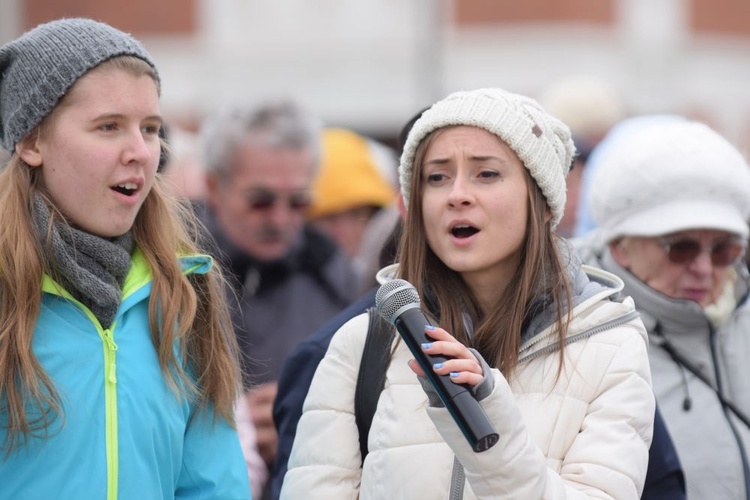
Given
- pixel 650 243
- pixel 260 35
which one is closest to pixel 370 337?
pixel 650 243

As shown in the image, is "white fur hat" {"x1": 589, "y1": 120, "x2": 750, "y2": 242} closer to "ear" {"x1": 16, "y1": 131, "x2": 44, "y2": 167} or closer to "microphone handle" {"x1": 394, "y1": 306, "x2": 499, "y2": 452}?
"microphone handle" {"x1": 394, "y1": 306, "x2": 499, "y2": 452}

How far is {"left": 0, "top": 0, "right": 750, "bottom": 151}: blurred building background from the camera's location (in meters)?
27.4

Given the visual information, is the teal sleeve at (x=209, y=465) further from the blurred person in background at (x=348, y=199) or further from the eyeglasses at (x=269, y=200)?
the blurred person in background at (x=348, y=199)

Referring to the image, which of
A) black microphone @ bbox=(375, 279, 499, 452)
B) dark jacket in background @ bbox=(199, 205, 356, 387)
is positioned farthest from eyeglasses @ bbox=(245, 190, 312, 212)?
black microphone @ bbox=(375, 279, 499, 452)

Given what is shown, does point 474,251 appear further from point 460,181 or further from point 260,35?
point 260,35

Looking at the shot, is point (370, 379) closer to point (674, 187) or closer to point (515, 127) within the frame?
point (515, 127)

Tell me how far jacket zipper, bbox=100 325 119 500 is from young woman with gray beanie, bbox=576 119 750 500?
1.63m

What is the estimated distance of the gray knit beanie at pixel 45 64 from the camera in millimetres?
3186

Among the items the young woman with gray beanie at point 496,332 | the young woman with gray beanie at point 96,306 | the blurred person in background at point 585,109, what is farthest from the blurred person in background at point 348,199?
the young woman with gray beanie at point 96,306

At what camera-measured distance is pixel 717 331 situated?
161 inches

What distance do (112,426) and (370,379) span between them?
2.09 ft

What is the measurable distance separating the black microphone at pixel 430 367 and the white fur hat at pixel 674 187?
1494mm

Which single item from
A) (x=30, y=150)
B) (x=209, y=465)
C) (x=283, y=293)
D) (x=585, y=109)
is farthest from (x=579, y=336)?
(x=585, y=109)

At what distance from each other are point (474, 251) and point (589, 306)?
12.2 inches
